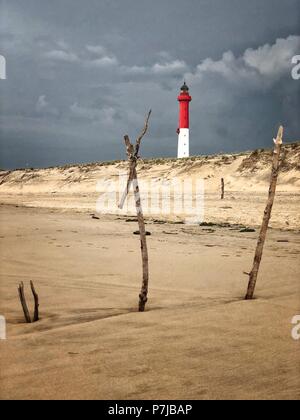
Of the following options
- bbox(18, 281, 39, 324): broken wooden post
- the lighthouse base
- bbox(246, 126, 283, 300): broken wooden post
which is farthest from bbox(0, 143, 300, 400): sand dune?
the lighthouse base

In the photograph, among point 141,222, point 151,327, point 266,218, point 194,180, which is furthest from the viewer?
point 194,180

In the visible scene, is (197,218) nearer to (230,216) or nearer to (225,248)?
(230,216)

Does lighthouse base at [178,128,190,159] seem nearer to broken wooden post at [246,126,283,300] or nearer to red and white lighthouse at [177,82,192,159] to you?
red and white lighthouse at [177,82,192,159]

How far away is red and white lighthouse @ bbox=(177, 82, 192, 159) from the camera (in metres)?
51.2

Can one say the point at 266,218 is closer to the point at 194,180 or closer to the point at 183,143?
the point at 194,180

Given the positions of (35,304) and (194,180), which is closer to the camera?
(35,304)

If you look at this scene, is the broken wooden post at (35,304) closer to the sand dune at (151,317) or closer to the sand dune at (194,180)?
the sand dune at (151,317)

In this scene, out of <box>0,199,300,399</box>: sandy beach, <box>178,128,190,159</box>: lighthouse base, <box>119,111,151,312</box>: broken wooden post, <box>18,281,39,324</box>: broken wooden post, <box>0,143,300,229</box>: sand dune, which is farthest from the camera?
<box>178,128,190,159</box>: lighthouse base

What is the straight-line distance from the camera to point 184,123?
171ft

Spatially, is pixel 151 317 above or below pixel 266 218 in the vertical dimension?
below

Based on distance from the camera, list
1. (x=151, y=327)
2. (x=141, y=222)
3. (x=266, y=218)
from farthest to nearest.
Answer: (x=266, y=218) < (x=141, y=222) < (x=151, y=327)

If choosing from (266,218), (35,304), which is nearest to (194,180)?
(266,218)

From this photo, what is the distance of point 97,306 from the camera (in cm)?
607
